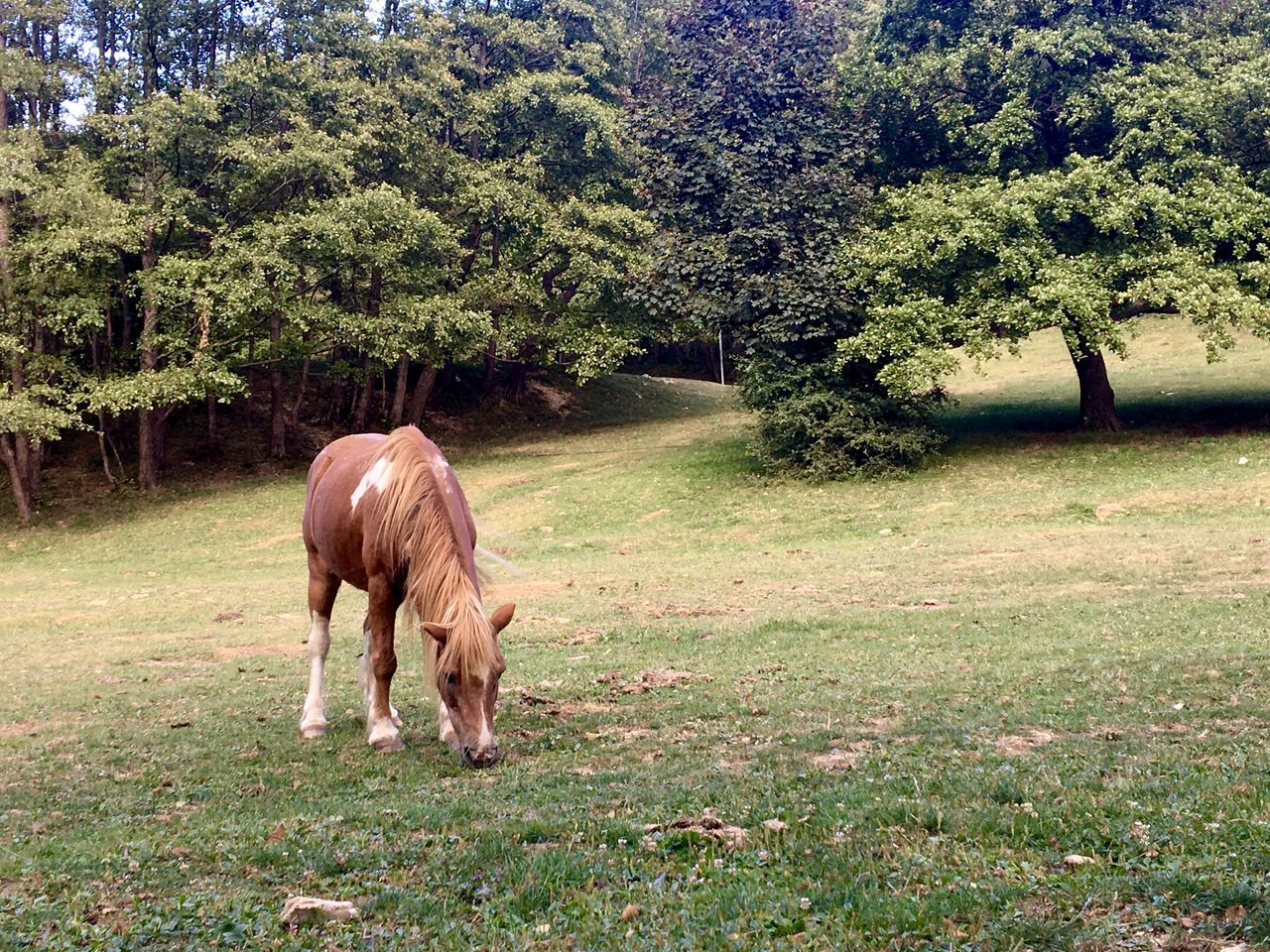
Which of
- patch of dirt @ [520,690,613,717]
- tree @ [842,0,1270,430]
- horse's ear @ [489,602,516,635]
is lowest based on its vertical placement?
patch of dirt @ [520,690,613,717]

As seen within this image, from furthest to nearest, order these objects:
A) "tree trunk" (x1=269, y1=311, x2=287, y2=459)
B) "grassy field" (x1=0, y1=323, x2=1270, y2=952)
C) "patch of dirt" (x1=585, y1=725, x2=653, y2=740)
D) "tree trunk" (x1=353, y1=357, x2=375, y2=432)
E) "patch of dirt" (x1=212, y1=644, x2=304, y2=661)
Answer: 1. "tree trunk" (x1=353, y1=357, x2=375, y2=432)
2. "tree trunk" (x1=269, y1=311, x2=287, y2=459)
3. "patch of dirt" (x1=212, y1=644, x2=304, y2=661)
4. "patch of dirt" (x1=585, y1=725, x2=653, y2=740)
5. "grassy field" (x1=0, y1=323, x2=1270, y2=952)

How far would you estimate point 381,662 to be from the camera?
334 inches

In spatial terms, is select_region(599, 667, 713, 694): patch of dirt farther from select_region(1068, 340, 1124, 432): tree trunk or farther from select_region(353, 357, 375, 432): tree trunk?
select_region(353, 357, 375, 432): tree trunk

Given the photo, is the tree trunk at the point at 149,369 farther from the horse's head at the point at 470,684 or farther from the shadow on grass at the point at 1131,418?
the horse's head at the point at 470,684

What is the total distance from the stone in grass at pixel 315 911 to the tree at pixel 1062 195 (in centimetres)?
2233

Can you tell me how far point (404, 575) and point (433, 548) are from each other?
606 mm

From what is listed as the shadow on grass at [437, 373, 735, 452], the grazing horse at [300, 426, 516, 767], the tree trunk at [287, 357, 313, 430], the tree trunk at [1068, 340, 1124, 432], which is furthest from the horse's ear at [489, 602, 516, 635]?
the shadow on grass at [437, 373, 735, 452]

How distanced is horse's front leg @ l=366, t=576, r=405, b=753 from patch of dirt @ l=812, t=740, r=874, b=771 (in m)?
3.33

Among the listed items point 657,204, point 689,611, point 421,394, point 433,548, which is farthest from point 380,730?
point 421,394

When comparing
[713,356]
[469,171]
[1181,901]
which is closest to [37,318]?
[469,171]

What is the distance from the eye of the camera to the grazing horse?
7.16 m

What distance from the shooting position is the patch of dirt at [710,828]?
204 inches

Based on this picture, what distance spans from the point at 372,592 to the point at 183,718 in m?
2.83

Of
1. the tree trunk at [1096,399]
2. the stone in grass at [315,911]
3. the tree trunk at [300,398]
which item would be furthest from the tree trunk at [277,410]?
the stone in grass at [315,911]
